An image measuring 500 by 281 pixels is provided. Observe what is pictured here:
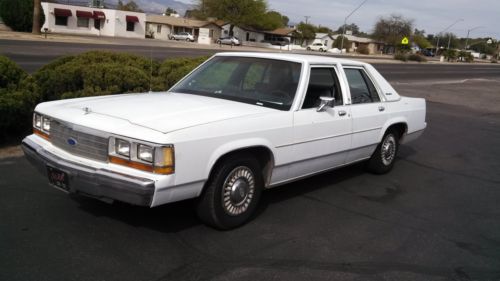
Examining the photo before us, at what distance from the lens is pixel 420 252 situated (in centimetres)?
459

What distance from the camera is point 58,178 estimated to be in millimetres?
4320

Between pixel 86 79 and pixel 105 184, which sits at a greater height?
pixel 86 79

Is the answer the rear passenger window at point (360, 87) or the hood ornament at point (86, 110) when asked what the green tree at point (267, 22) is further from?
the hood ornament at point (86, 110)

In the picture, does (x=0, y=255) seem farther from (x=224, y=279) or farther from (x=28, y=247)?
(x=224, y=279)

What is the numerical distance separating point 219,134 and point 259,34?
309ft

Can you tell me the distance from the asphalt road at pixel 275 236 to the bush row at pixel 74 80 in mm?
1009

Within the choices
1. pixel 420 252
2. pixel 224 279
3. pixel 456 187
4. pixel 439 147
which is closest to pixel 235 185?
pixel 224 279

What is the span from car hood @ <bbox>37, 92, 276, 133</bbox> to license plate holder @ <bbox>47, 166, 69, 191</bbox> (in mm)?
464

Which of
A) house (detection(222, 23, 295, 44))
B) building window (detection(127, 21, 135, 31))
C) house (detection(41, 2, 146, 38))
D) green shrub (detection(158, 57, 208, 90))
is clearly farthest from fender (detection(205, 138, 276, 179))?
house (detection(222, 23, 295, 44))

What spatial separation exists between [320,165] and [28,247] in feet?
9.79

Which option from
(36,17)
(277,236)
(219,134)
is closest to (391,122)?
(277,236)

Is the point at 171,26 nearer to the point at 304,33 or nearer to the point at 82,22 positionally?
the point at 82,22

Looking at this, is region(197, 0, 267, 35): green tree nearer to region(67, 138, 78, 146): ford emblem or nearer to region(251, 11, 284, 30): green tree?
region(251, 11, 284, 30): green tree

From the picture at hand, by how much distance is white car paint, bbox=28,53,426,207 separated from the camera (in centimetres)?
408
